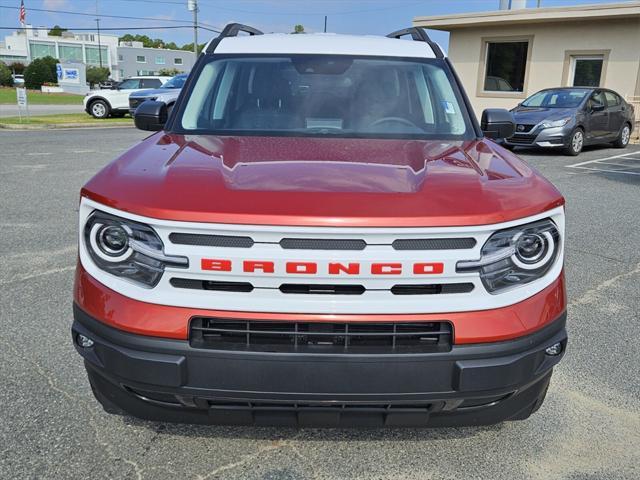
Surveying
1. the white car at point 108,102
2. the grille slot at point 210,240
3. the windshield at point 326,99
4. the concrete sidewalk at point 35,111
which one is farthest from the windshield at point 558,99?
the concrete sidewalk at point 35,111

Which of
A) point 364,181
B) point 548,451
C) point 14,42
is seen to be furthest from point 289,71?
point 14,42

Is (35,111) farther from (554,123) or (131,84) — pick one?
(554,123)

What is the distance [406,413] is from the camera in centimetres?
208

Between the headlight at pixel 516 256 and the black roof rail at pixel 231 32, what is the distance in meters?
2.39

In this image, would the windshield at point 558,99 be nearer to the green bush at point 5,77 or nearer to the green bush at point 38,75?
the green bush at point 5,77

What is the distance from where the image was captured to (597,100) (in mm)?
13820

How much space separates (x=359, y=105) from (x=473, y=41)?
62.8 ft

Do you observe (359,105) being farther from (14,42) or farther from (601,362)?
(14,42)

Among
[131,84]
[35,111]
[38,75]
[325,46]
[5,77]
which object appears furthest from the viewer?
[38,75]

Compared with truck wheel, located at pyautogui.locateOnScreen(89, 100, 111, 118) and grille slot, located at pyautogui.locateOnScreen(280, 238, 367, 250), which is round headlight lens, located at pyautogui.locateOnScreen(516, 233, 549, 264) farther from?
truck wheel, located at pyautogui.locateOnScreen(89, 100, 111, 118)

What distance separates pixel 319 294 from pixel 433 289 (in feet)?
1.25

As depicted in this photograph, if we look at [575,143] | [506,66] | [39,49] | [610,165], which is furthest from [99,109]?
[39,49]

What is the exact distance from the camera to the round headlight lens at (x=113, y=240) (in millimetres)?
2072

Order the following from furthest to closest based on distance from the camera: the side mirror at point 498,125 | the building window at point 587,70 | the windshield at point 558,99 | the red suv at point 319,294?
the building window at point 587,70 < the windshield at point 558,99 < the side mirror at point 498,125 < the red suv at point 319,294
